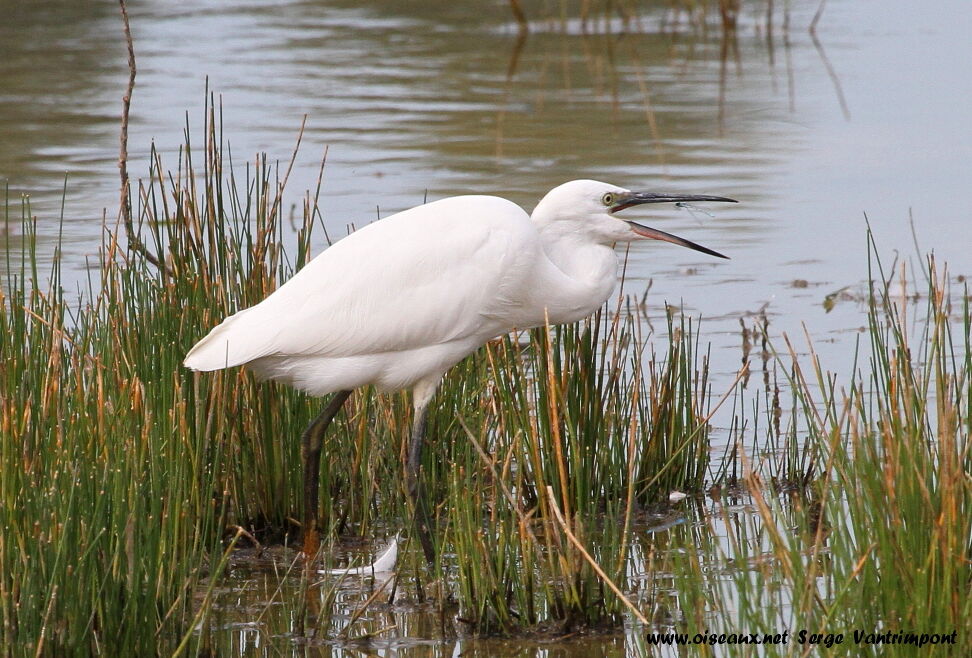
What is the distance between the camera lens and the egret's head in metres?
4.25

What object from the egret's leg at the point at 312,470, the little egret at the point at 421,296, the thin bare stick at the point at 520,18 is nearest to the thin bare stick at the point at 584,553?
the little egret at the point at 421,296

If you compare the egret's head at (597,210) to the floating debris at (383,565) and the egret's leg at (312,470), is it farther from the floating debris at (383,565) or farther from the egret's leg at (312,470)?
the floating debris at (383,565)

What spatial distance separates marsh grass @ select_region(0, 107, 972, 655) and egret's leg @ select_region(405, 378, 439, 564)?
60 millimetres

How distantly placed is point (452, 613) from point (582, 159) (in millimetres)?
6650

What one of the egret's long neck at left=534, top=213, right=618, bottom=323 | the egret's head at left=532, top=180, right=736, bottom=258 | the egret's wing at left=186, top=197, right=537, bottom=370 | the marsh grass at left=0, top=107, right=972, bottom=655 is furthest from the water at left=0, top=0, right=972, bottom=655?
the egret's wing at left=186, top=197, right=537, bottom=370

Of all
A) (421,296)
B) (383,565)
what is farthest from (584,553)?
(421,296)

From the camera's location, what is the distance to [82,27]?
17.1 metres

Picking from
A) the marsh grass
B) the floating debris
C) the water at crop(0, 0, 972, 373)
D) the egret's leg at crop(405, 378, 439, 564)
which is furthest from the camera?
the water at crop(0, 0, 972, 373)

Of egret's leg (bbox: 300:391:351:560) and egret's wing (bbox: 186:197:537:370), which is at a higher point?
egret's wing (bbox: 186:197:537:370)

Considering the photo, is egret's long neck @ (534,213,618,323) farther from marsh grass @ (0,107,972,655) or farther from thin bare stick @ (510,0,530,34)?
thin bare stick @ (510,0,530,34)

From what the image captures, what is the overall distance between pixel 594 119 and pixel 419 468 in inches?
304

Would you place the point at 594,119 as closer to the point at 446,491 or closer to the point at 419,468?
the point at 446,491

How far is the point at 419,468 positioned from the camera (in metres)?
4.23

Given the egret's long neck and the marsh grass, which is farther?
the egret's long neck
